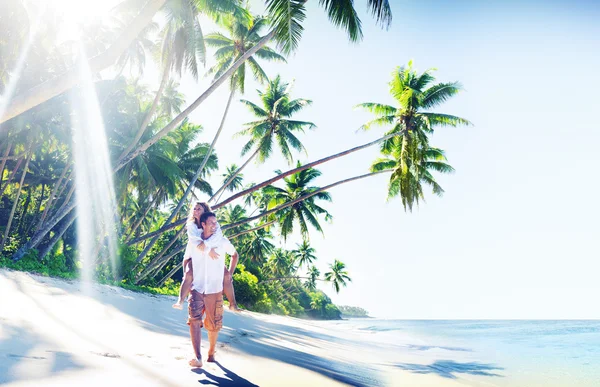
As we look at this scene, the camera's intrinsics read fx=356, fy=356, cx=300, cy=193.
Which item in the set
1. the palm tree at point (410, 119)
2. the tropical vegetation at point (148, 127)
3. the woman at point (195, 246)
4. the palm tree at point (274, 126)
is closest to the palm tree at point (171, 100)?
the tropical vegetation at point (148, 127)

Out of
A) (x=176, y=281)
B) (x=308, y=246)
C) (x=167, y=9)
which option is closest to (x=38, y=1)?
(x=167, y=9)

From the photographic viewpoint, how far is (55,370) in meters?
2.38

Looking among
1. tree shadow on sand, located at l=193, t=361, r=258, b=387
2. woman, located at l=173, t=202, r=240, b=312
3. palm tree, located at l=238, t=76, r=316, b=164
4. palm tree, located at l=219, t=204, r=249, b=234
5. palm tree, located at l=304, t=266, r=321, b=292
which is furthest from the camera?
palm tree, located at l=304, t=266, r=321, b=292

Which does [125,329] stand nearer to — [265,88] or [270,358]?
[270,358]

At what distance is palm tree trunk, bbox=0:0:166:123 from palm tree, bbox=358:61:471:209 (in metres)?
11.9

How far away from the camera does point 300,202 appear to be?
A: 22094mm

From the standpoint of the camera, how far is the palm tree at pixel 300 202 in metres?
21.9

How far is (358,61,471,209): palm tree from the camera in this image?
15266 mm

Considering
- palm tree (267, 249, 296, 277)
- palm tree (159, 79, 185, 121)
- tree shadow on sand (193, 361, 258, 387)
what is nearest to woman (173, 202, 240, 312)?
tree shadow on sand (193, 361, 258, 387)

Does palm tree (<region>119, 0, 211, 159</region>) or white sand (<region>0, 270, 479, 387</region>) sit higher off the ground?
palm tree (<region>119, 0, 211, 159</region>)

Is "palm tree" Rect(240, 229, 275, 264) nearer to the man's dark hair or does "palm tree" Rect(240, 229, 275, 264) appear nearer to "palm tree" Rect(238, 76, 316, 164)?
"palm tree" Rect(238, 76, 316, 164)

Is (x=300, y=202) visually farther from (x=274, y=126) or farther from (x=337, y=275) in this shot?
(x=337, y=275)

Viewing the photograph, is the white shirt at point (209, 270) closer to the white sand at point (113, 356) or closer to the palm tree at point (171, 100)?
the white sand at point (113, 356)

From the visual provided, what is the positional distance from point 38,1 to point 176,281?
2522cm
